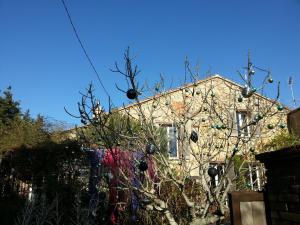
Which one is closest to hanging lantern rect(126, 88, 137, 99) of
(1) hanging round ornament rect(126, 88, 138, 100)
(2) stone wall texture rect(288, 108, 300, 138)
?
(1) hanging round ornament rect(126, 88, 138, 100)

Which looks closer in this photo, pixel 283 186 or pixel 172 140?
pixel 283 186

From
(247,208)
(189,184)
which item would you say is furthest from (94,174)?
(247,208)

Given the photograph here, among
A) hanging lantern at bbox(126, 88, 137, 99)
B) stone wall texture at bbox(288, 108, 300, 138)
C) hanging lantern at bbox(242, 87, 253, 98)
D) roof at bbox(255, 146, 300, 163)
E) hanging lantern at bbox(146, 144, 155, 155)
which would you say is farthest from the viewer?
stone wall texture at bbox(288, 108, 300, 138)

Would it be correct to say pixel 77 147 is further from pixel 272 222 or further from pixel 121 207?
pixel 272 222

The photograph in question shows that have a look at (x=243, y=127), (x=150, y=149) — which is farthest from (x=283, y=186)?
(x=150, y=149)

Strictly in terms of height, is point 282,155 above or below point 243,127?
below

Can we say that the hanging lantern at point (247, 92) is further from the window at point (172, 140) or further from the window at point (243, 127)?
the window at point (172, 140)

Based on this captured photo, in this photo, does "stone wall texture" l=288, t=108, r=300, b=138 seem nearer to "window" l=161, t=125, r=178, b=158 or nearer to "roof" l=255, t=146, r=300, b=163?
"window" l=161, t=125, r=178, b=158

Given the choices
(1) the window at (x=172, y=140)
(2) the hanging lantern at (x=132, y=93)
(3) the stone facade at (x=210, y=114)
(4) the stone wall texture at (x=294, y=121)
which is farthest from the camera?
(4) the stone wall texture at (x=294, y=121)

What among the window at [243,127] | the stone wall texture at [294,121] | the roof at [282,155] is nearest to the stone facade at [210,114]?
the window at [243,127]

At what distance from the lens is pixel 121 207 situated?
746 centimetres

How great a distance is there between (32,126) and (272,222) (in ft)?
28.4

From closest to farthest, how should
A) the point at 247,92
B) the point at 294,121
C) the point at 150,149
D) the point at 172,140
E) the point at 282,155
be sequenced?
the point at 282,155 → the point at 150,149 → the point at 247,92 → the point at 172,140 → the point at 294,121

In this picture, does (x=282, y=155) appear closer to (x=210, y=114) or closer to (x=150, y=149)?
(x=150, y=149)
